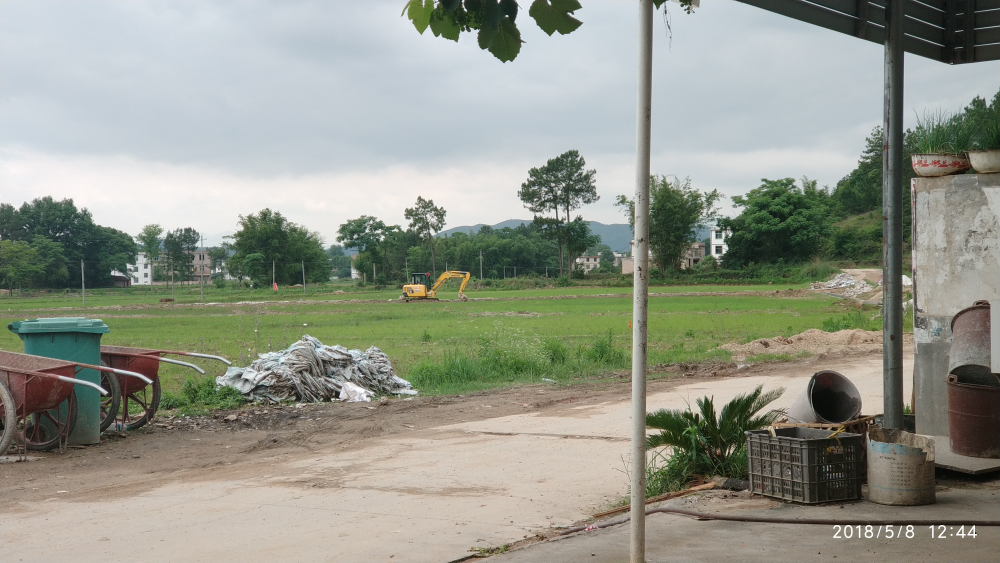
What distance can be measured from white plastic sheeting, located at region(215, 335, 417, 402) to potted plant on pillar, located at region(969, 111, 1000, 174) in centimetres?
1044

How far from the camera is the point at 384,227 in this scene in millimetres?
110188

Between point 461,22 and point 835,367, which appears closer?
point 461,22

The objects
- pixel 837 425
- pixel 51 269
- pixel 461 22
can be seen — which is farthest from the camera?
pixel 51 269

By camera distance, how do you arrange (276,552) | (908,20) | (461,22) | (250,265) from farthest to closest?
(250,265) < (908,20) < (276,552) < (461,22)

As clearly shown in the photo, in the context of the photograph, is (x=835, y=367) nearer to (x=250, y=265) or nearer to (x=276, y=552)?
(x=276, y=552)

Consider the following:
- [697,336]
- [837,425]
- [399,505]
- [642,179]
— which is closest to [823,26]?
[837,425]

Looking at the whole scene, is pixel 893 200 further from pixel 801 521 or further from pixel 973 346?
pixel 801 521

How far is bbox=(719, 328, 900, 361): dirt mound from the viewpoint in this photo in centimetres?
2009

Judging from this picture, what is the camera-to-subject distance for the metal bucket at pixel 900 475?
5.39m

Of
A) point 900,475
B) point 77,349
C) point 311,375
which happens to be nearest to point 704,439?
point 900,475

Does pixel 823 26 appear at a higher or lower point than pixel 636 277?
higher

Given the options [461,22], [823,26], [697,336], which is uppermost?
[823,26]

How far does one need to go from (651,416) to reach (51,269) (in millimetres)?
86012

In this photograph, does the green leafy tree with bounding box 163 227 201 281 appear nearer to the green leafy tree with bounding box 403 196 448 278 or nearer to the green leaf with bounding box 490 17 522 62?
the green leafy tree with bounding box 403 196 448 278
